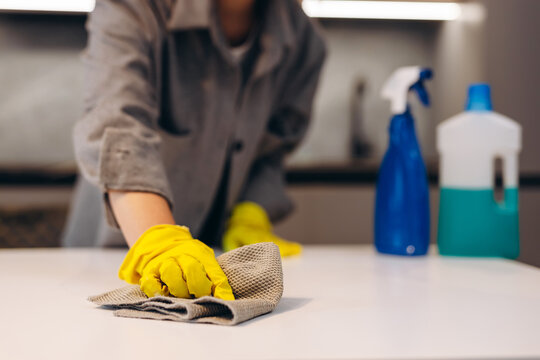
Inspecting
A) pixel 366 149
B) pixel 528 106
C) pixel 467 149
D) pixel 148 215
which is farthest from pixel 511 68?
pixel 148 215

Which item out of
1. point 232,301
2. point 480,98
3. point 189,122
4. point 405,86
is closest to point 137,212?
point 232,301

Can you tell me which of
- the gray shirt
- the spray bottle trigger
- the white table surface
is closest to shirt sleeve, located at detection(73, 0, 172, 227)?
the gray shirt

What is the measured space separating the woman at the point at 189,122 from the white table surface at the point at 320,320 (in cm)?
9

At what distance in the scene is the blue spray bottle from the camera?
3.61 feet

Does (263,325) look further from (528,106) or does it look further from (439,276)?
(528,106)

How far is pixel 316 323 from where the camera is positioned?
611mm

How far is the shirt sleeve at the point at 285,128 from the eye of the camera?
1.43 meters

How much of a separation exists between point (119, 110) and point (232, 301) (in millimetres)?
470

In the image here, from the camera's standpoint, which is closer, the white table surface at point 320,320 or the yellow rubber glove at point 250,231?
the white table surface at point 320,320

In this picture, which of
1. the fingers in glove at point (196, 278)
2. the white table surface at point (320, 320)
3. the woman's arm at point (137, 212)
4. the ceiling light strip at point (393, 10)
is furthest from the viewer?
the ceiling light strip at point (393, 10)

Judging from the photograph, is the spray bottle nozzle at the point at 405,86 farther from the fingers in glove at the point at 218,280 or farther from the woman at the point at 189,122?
the fingers in glove at the point at 218,280

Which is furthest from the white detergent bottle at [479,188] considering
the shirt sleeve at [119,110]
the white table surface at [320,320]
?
the shirt sleeve at [119,110]

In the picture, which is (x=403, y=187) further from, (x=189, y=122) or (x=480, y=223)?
(x=189, y=122)

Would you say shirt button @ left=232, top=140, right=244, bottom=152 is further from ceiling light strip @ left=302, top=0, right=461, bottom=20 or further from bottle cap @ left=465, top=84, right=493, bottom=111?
ceiling light strip @ left=302, top=0, right=461, bottom=20
